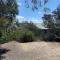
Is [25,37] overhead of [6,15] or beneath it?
beneath

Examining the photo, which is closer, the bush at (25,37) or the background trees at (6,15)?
the background trees at (6,15)

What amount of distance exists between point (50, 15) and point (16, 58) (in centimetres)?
2511

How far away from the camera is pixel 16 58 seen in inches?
786

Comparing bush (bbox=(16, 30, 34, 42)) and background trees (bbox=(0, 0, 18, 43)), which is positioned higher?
background trees (bbox=(0, 0, 18, 43))

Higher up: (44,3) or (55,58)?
(44,3)

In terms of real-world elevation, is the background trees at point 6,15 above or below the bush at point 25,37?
above

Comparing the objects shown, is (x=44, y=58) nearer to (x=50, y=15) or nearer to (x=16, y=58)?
(x=16, y=58)

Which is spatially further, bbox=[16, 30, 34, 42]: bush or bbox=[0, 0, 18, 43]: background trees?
bbox=[16, 30, 34, 42]: bush

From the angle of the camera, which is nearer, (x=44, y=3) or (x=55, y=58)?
(x=44, y=3)

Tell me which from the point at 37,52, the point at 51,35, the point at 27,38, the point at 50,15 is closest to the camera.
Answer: the point at 37,52

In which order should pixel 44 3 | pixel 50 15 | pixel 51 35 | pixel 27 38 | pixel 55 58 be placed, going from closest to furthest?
pixel 44 3
pixel 55 58
pixel 27 38
pixel 51 35
pixel 50 15

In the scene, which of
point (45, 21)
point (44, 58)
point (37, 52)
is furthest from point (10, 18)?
point (44, 58)

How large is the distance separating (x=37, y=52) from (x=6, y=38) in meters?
12.2

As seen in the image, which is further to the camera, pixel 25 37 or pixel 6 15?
pixel 6 15
